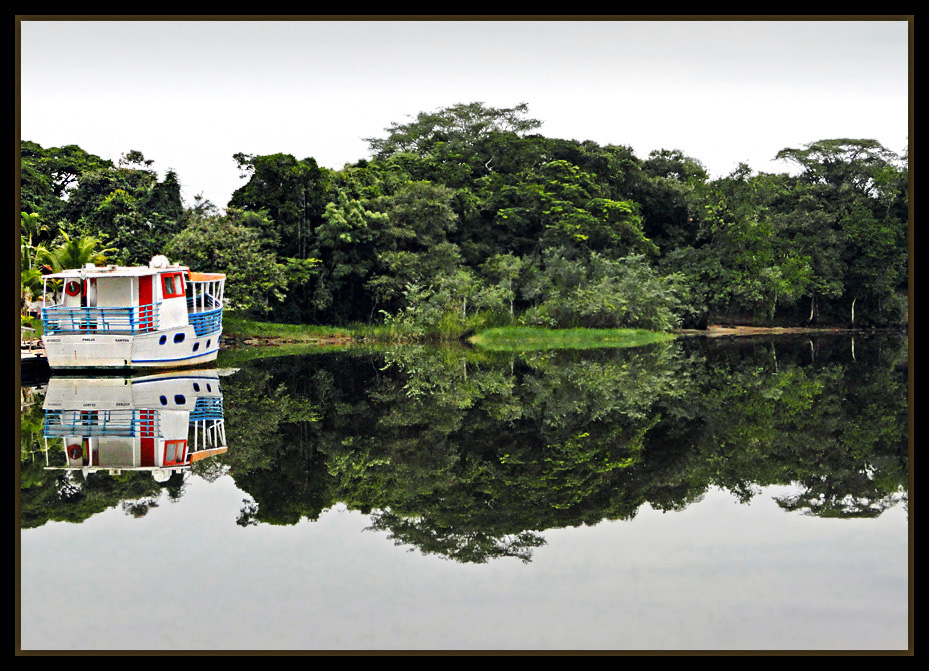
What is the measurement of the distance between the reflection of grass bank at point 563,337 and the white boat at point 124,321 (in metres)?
9.61

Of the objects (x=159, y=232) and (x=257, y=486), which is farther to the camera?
(x=159, y=232)

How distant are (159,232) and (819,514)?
22907 mm

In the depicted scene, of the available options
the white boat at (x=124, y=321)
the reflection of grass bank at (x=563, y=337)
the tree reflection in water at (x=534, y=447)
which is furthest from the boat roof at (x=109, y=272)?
the reflection of grass bank at (x=563, y=337)

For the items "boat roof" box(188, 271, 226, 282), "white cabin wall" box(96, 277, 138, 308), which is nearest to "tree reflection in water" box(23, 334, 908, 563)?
"white cabin wall" box(96, 277, 138, 308)

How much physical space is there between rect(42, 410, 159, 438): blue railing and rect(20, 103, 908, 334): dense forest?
38.0 feet

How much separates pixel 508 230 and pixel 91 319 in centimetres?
1785

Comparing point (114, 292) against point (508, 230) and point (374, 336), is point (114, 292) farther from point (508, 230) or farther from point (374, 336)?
point (508, 230)

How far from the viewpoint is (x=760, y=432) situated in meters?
8.66

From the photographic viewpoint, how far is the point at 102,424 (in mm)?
9188

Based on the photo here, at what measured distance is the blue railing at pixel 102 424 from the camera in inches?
340

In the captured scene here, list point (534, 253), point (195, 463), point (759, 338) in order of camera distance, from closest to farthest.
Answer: point (195, 463)
point (759, 338)
point (534, 253)

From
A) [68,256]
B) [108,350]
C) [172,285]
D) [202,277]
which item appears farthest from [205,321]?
[68,256]

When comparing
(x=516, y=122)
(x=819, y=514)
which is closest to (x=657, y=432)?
(x=819, y=514)
